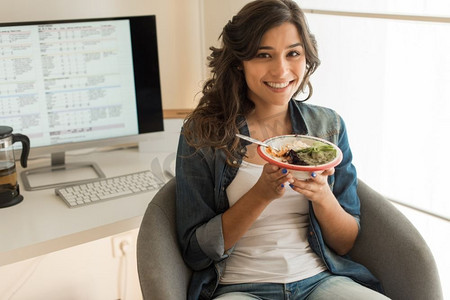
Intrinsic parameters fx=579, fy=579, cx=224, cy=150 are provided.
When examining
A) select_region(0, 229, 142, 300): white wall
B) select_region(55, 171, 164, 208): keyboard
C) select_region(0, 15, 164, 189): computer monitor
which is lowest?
select_region(0, 229, 142, 300): white wall

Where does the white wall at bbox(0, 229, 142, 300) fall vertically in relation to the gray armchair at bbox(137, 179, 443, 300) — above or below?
below

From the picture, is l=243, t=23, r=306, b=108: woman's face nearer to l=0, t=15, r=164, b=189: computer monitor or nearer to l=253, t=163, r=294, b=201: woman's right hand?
l=253, t=163, r=294, b=201: woman's right hand

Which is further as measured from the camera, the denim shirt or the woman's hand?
the denim shirt

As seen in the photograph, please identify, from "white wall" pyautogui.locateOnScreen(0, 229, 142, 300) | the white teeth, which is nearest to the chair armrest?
the white teeth

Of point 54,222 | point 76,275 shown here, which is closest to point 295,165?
point 54,222

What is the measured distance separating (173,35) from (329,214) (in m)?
1.20

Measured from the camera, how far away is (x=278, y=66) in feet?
4.58

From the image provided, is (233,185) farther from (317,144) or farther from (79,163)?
(79,163)

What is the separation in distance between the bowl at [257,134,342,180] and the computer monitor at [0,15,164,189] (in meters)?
0.72

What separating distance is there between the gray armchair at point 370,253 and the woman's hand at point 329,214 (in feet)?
0.18

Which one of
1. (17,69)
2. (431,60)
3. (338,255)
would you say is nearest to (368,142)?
(431,60)

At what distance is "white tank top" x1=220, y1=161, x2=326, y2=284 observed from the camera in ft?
4.63

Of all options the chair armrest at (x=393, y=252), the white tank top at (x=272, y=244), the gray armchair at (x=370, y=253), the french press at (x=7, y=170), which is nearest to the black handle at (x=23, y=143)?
the french press at (x=7, y=170)

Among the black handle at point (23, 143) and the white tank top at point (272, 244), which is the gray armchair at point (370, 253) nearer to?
the white tank top at point (272, 244)
